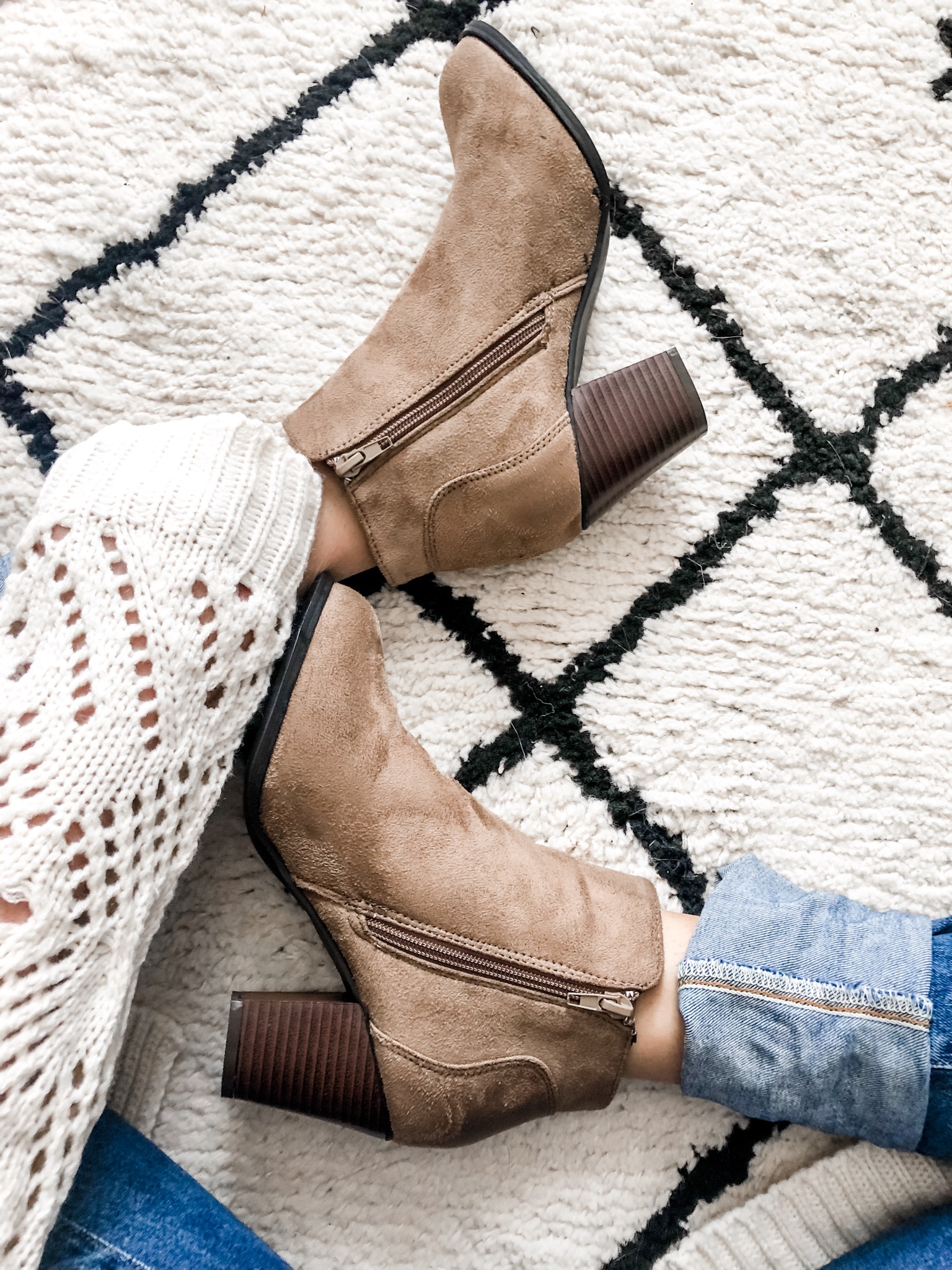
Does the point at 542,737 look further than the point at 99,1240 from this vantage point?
Yes

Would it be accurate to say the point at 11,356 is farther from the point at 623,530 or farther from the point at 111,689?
the point at 623,530

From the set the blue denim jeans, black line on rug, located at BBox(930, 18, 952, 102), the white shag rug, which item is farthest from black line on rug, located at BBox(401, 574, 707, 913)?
black line on rug, located at BBox(930, 18, 952, 102)

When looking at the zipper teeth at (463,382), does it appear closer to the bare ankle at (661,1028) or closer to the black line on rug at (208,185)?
the black line on rug at (208,185)

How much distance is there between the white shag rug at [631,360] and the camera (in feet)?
2.40

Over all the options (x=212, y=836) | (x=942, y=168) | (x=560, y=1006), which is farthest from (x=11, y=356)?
(x=942, y=168)

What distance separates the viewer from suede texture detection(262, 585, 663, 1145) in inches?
24.0

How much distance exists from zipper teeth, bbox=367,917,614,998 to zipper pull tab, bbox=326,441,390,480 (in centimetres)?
32

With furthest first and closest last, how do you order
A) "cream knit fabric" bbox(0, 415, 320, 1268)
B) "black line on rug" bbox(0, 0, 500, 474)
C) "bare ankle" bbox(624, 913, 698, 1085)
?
"black line on rug" bbox(0, 0, 500, 474) → "bare ankle" bbox(624, 913, 698, 1085) → "cream knit fabric" bbox(0, 415, 320, 1268)

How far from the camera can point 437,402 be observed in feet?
2.19

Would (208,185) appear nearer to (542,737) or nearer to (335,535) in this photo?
(335,535)

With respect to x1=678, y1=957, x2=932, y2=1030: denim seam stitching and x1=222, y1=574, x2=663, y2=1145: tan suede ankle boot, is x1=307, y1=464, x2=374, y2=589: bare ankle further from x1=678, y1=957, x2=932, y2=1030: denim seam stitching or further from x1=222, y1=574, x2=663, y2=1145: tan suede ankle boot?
x1=678, y1=957, x2=932, y2=1030: denim seam stitching

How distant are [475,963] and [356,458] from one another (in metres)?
0.37

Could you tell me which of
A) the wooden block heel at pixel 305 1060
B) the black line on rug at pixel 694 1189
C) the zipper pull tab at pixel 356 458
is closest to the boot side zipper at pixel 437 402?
the zipper pull tab at pixel 356 458

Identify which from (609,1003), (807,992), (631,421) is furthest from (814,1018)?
(631,421)
